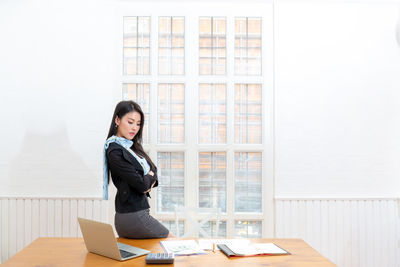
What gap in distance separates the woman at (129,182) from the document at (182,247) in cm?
23

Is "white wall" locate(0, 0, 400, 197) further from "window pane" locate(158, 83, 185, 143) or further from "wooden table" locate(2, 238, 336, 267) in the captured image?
"wooden table" locate(2, 238, 336, 267)

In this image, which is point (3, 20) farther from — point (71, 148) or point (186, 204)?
point (186, 204)

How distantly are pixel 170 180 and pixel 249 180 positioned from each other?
80cm

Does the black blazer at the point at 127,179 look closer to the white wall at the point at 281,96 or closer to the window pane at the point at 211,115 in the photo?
the white wall at the point at 281,96

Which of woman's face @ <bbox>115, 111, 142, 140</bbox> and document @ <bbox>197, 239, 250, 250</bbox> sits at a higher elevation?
woman's face @ <bbox>115, 111, 142, 140</bbox>

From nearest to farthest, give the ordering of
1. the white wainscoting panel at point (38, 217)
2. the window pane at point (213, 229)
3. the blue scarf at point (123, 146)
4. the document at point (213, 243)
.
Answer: the document at point (213, 243) < the blue scarf at point (123, 146) < the white wainscoting panel at point (38, 217) < the window pane at point (213, 229)

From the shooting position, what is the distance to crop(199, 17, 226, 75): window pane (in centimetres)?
365

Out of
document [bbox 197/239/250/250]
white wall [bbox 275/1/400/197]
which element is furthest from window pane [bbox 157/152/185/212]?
document [bbox 197/239/250/250]

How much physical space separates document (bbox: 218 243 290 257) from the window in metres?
1.52

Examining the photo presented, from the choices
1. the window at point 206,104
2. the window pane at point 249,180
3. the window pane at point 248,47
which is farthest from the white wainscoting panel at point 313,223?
the window pane at point 248,47

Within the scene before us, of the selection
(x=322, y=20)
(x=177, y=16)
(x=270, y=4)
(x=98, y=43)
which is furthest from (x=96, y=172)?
(x=322, y=20)

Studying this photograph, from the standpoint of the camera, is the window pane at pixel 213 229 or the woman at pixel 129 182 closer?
the woman at pixel 129 182

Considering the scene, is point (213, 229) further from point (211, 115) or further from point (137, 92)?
Result: point (137, 92)

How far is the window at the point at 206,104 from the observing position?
3.61 m
